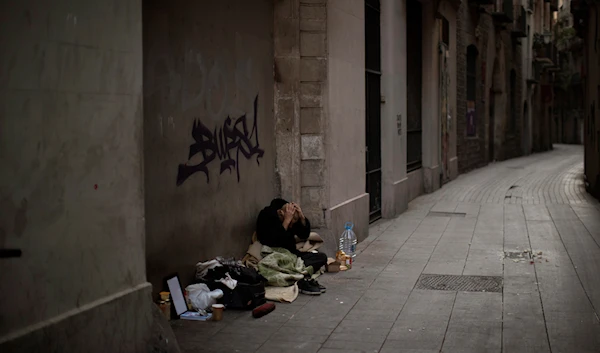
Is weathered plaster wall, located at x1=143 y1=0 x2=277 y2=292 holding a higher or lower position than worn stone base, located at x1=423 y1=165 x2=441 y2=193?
higher

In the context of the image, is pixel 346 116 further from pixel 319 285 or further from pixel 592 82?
pixel 592 82

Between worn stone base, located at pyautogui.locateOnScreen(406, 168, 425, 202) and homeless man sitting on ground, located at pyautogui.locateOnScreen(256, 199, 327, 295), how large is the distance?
7.30 metres

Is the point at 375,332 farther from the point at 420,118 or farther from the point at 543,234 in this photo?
the point at 420,118

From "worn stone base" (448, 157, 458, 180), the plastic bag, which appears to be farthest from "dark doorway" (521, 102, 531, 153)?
the plastic bag

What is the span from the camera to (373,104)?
47.3 ft

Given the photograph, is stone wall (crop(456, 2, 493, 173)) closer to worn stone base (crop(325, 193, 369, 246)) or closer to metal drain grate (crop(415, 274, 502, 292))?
worn stone base (crop(325, 193, 369, 246))

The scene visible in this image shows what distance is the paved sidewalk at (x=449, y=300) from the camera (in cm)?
663

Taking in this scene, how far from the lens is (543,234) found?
1269cm

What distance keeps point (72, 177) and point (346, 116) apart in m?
6.77

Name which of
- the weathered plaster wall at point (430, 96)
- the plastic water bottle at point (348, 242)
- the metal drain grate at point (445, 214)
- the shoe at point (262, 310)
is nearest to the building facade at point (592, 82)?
the weathered plaster wall at point (430, 96)

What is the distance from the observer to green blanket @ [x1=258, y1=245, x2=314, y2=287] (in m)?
8.43

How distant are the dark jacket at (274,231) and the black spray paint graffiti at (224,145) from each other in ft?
1.94

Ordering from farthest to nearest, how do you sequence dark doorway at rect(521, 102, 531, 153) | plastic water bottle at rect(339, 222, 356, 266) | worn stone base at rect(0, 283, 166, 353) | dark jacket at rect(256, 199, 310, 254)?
dark doorway at rect(521, 102, 531, 153) → plastic water bottle at rect(339, 222, 356, 266) → dark jacket at rect(256, 199, 310, 254) → worn stone base at rect(0, 283, 166, 353)

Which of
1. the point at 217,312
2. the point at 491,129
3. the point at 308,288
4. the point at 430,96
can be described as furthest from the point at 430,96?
the point at 491,129
